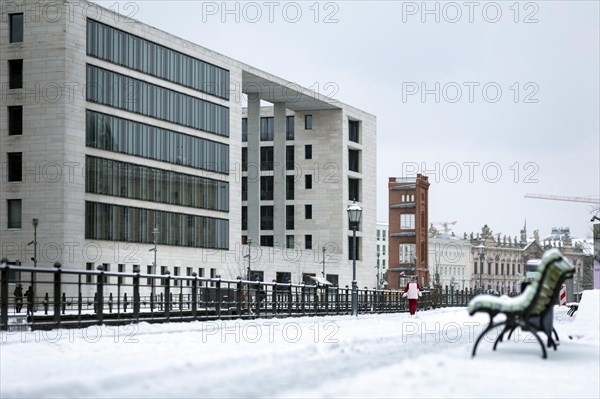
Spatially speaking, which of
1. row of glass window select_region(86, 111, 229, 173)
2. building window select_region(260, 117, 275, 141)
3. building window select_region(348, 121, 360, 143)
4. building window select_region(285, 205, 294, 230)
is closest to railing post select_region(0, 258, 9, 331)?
row of glass window select_region(86, 111, 229, 173)

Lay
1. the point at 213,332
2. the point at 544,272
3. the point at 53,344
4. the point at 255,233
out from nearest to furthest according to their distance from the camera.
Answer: the point at 544,272 < the point at 53,344 < the point at 213,332 < the point at 255,233

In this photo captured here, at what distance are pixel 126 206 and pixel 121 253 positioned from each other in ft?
11.6

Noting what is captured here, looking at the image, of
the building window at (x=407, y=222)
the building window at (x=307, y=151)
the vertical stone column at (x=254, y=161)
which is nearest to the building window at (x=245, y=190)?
the vertical stone column at (x=254, y=161)

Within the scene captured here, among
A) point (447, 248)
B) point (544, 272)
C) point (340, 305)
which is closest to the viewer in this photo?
point (544, 272)

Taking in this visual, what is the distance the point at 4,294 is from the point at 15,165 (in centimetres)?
5325

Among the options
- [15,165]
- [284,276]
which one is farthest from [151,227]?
[284,276]

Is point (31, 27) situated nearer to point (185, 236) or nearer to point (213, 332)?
point (185, 236)

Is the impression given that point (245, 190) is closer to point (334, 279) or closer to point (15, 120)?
point (334, 279)

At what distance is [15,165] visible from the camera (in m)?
71.3

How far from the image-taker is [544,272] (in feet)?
44.0

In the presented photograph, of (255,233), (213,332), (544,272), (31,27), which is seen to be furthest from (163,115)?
(544,272)

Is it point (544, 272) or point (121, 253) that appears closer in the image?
point (544, 272)

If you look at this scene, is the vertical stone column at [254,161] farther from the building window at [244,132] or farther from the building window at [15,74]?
the building window at [15,74]

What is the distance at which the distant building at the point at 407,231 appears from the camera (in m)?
136
